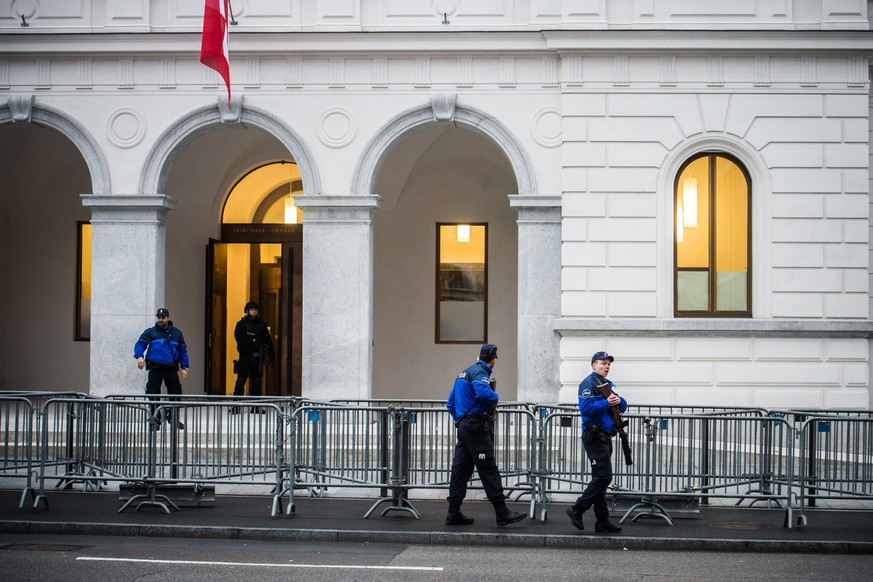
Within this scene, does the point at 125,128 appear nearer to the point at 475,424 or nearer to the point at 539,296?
the point at 539,296

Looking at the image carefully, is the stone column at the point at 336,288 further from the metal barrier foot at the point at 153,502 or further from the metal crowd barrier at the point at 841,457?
the metal crowd barrier at the point at 841,457

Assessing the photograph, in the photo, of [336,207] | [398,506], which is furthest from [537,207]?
[398,506]

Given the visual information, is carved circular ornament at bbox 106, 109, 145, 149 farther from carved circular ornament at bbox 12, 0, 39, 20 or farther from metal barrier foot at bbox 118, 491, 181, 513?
metal barrier foot at bbox 118, 491, 181, 513

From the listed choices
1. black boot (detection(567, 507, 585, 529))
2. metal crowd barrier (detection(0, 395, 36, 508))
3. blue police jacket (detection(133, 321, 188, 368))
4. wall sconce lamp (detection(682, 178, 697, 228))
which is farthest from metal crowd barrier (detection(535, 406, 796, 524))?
blue police jacket (detection(133, 321, 188, 368))

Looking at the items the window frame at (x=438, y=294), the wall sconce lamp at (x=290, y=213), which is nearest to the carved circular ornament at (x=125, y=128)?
the wall sconce lamp at (x=290, y=213)

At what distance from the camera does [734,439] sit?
1256 centimetres

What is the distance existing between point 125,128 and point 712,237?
34.2ft

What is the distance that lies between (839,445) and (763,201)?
5.99m

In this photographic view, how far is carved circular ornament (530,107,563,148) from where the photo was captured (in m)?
17.8

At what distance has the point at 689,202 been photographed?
58.6ft

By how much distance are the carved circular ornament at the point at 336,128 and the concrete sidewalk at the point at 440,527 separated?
7.33 metres

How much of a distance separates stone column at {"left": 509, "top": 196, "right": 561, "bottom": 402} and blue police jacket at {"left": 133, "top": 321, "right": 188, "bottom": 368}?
5657mm

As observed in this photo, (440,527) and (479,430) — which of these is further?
(440,527)

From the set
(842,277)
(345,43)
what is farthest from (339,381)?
(842,277)
